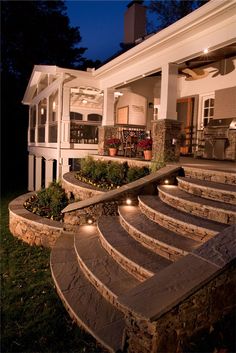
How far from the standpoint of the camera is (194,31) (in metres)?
5.93

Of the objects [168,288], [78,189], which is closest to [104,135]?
[78,189]

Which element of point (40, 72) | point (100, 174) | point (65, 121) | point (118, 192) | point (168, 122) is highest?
point (40, 72)

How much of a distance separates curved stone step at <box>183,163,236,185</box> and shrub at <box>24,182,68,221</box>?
2794 mm

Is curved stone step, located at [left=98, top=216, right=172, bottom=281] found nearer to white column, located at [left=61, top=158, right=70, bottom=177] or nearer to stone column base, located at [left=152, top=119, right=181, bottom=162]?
stone column base, located at [left=152, top=119, right=181, bottom=162]

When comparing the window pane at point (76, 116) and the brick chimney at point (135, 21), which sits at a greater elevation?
the brick chimney at point (135, 21)

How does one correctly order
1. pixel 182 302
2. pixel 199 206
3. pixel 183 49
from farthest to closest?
pixel 183 49 → pixel 199 206 → pixel 182 302

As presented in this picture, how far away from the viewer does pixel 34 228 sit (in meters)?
5.73

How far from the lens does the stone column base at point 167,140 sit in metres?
6.76

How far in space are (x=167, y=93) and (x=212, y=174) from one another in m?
2.72

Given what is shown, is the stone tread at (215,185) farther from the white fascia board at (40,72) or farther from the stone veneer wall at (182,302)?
the white fascia board at (40,72)

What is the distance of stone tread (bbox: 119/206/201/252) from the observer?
131 inches

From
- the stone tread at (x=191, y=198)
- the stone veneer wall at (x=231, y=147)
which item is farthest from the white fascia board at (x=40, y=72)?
the stone tread at (x=191, y=198)

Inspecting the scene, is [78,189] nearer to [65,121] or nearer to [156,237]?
[156,237]

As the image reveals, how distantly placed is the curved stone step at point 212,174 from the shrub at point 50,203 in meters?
2.79
